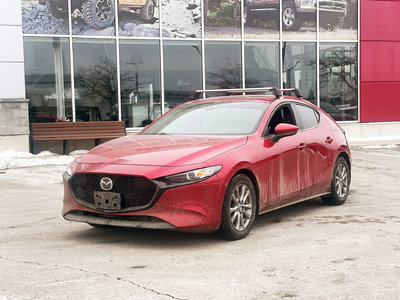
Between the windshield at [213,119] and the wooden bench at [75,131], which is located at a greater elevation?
the windshield at [213,119]

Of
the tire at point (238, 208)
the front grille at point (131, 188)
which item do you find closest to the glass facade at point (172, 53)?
the front grille at point (131, 188)

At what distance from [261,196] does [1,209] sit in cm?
378

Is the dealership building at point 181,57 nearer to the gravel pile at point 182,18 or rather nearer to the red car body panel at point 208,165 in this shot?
the gravel pile at point 182,18

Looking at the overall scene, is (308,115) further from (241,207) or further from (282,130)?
(241,207)

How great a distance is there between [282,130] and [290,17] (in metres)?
14.2

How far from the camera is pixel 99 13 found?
17562 mm

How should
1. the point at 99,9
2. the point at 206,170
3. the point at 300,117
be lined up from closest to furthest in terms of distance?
1. the point at 206,170
2. the point at 300,117
3. the point at 99,9

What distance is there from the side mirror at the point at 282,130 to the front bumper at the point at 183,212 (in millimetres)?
1257

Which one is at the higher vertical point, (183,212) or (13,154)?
(183,212)

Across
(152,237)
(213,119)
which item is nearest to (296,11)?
(213,119)

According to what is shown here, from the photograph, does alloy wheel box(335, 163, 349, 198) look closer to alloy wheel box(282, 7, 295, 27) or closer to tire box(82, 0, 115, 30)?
tire box(82, 0, 115, 30)

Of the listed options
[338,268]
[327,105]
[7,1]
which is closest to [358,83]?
[327,105]

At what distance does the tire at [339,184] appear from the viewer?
320 inches

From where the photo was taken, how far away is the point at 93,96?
17.5m
